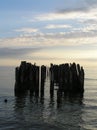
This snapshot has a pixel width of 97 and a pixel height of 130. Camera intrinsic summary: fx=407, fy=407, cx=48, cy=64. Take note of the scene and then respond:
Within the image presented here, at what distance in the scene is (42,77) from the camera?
34.5 meters

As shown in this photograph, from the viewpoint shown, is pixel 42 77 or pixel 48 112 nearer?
pixel 48 112

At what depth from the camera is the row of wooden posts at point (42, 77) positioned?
3497 cm

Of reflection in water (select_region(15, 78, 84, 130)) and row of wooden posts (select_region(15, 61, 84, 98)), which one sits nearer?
reflection in water (select_region(15, 78, 84, 130))

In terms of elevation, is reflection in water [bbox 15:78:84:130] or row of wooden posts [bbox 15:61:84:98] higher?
row of wooden posts [bbox 15:61:84:98]

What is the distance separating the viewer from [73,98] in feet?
118

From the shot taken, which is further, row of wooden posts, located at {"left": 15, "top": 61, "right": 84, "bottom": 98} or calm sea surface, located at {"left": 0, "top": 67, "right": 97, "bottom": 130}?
row of wooden posts, located at {"left": 15, "top": 61, "right": 84, "bottom": 98}

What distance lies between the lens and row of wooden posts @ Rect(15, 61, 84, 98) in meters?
35.0

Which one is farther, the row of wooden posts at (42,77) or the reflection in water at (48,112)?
the row of wooden posts at (42,77)

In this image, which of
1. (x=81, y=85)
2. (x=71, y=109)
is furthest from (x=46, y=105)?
(x=81, y=85)

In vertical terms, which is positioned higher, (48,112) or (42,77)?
(42,77)

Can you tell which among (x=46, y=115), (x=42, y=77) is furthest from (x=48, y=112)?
(x=42, y=77)

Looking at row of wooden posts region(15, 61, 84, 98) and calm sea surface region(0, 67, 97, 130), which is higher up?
row of wooden posts region(15, 61, 84, 98)

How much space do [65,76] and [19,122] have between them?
13.3 m

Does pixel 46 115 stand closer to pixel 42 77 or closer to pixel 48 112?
pixel 48 112
